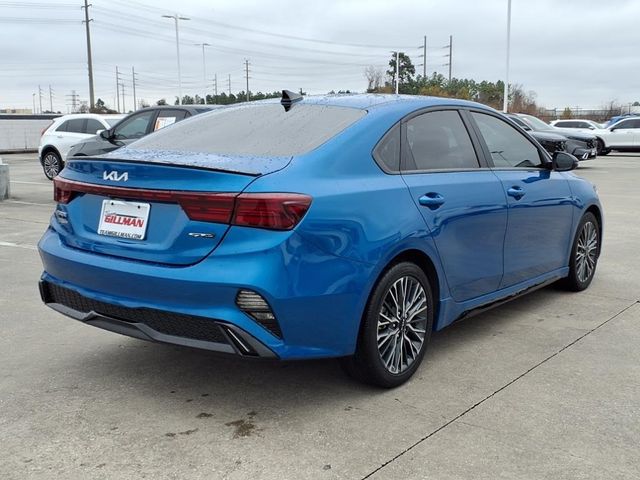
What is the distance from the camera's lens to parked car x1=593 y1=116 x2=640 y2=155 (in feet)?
93.8

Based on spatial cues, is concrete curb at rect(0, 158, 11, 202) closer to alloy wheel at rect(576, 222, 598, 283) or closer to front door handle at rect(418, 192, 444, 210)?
alloy wheel at rect(576, 222, 598, 283)

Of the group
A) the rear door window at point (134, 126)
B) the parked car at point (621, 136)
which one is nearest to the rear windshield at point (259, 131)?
the rear door window at point (134, 126)

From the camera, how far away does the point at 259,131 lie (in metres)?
3.93

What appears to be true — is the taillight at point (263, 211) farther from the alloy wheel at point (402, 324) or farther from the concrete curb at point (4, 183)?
the concrete curb at point (4, 183)

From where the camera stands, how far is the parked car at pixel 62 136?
55.0 feet

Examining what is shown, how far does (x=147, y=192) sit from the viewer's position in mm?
3324

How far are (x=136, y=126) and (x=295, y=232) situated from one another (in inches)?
399

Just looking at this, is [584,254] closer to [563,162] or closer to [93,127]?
[563,162]

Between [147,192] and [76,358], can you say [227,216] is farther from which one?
[76,358]

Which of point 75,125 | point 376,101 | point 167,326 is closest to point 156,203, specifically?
point 167,326

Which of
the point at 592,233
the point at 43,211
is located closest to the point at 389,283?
the point at 592,233

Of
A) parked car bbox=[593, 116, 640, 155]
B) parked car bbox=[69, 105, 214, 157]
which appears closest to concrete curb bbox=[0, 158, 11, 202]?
parked car bbox=[69, 105, 214, 157]

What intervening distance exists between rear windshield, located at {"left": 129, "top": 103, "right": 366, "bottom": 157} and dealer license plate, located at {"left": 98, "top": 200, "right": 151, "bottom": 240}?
491 mm

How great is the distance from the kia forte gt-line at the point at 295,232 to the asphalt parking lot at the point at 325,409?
32cm
